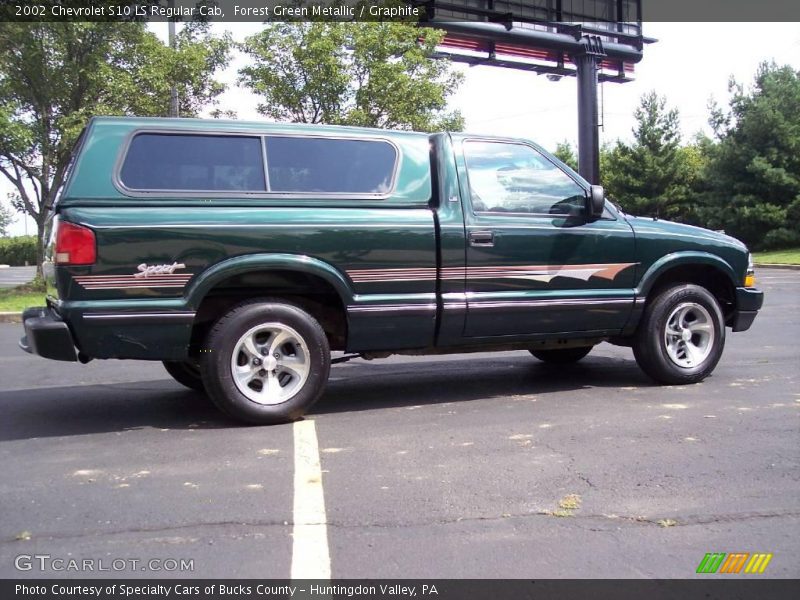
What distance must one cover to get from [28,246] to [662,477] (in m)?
65.5

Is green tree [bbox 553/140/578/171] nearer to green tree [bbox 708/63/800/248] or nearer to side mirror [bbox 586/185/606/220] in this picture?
green tree [bbox 708/63/800/248]

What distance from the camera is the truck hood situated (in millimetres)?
5816

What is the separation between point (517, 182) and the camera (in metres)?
5.54

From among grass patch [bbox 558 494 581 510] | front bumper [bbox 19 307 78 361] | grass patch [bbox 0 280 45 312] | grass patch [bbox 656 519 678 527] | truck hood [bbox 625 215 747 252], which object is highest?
truck hood [bbox 625 215 747 252]

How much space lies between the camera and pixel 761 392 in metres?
5.81

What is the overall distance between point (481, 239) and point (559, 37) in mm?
23175

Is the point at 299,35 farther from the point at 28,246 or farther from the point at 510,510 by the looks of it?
the point at 28,246

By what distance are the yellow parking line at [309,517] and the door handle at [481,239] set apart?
1.79m

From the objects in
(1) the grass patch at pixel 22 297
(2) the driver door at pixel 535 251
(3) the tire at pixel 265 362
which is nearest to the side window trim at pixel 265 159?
(3) the tire at pixel 265 362

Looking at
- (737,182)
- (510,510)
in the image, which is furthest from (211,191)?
(737,182)

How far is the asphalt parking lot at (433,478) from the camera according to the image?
3.01 meters

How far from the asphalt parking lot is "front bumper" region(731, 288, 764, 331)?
0.52m
